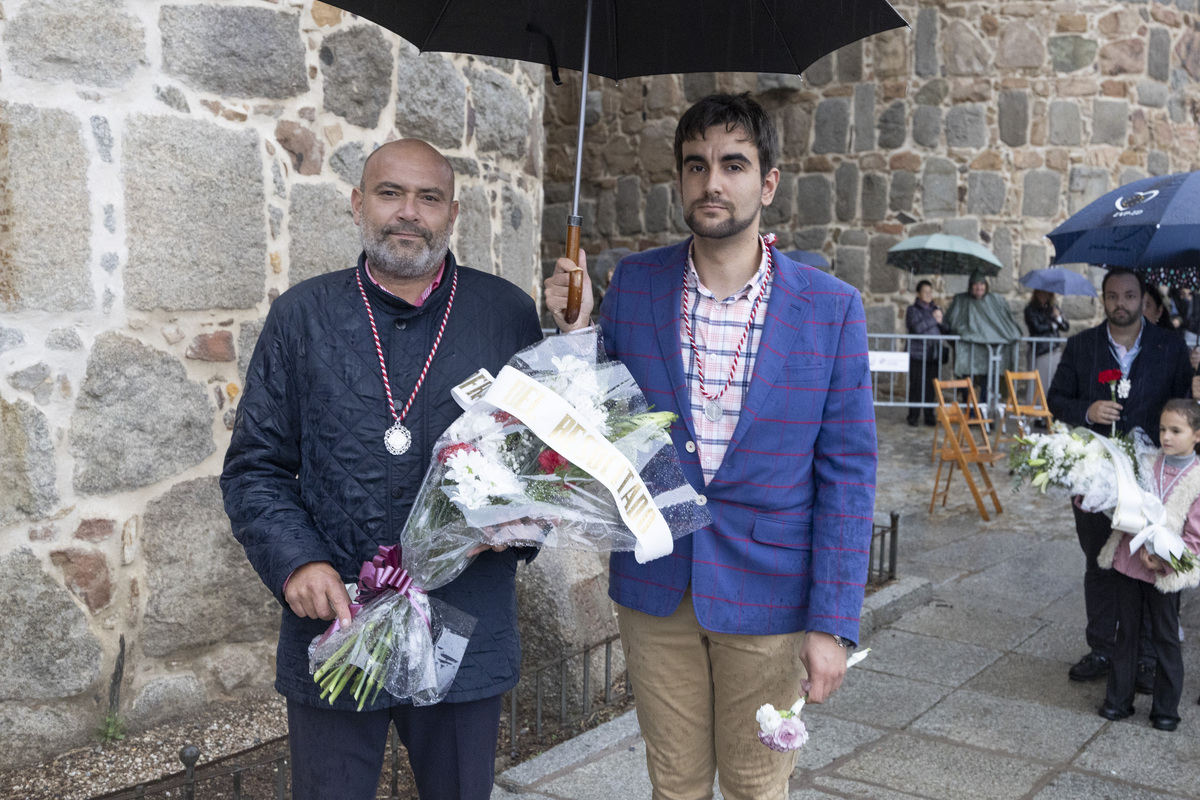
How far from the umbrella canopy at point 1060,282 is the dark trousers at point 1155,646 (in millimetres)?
8350

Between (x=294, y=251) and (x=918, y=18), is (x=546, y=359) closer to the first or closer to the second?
(x=294, y=251)

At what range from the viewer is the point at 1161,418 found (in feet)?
14.3

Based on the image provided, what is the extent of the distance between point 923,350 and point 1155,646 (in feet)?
26.9

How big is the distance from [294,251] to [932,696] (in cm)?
318

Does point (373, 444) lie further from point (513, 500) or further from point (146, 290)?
point (146, 290)

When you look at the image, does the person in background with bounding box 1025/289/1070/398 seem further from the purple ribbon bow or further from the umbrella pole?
the purple ribbon bow

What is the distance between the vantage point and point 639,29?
2.75 metres

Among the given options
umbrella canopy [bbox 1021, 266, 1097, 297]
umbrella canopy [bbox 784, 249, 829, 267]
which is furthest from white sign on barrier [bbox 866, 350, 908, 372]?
umbrella canopy [bbox 1021, 266, 1097, 297]

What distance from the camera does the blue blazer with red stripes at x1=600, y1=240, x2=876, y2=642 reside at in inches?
94.0

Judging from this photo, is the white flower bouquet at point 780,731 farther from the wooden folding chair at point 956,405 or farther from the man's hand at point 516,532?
the wooden folding chair at point 956,405

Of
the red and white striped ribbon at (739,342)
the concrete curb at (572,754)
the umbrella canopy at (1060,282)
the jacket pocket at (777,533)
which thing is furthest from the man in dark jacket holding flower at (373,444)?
the umbrella canopy at (1060,282)

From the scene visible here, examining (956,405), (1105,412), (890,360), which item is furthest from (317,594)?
(890,360)

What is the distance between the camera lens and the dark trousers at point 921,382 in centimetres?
1219

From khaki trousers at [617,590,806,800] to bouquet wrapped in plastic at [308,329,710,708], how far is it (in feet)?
1.47
